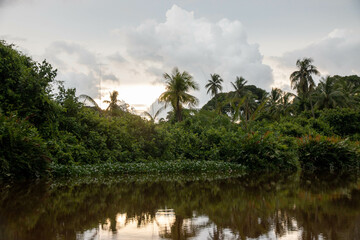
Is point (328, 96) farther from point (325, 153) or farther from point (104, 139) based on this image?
point (104, 139)

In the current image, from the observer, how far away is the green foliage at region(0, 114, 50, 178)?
7.97 meters

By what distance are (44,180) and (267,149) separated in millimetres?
8395

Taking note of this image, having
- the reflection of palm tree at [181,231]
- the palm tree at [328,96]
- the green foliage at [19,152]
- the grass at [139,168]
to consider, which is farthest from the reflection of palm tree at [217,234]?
the palm tree at [328,96]

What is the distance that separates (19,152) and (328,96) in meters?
43.0

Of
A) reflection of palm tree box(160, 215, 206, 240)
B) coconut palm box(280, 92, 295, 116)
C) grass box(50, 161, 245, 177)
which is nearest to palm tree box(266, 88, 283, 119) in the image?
coconut palm box(280, 92, 295, 116)

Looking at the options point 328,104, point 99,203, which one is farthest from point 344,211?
point 328,104

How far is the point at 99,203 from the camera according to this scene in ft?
17.1

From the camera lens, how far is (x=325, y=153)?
13.9 meters

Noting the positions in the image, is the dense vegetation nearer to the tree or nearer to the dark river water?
the dark river water

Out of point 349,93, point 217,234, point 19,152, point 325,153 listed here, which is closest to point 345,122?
point 325,153

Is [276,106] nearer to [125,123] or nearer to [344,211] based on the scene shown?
[125,123]

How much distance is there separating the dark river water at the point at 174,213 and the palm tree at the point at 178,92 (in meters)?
22.8

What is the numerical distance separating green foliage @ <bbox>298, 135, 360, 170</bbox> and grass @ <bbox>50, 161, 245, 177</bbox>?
4051 millimetres

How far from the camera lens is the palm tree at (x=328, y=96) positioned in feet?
139
